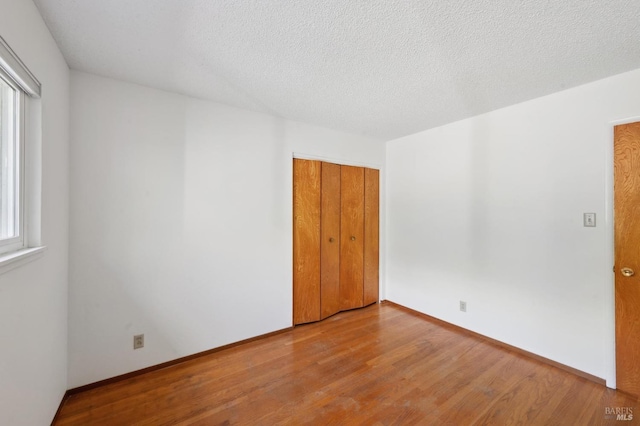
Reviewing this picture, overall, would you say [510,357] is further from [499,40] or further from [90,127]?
[90,127]

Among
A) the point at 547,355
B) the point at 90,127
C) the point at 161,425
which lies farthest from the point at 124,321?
the point at 547,355

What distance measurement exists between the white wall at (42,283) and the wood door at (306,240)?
1.92 m

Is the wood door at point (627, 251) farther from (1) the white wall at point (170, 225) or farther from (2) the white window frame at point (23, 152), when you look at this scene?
(2) the white window frame at point (23, 152)

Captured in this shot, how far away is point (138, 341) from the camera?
2.02 m

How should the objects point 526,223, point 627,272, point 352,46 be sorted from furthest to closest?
point 526,223 < point 627,272 < point 352,46

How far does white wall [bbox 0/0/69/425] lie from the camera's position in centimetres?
107

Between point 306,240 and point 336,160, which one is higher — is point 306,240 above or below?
below

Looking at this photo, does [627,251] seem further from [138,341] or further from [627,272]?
[138,341]

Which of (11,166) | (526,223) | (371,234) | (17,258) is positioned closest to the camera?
(17,258)

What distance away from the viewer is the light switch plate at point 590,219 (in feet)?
6.46

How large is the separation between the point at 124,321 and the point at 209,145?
1.64 metres

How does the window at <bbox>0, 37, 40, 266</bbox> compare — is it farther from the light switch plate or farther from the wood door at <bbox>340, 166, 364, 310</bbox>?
the light switch plate

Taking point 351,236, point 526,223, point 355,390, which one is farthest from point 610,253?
point 351,236

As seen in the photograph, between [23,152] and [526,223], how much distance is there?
3698 mm
